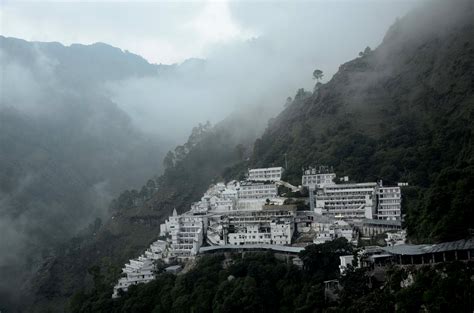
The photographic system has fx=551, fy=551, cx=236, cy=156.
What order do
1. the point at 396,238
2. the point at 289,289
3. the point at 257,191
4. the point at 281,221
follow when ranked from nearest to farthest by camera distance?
the point at 289,289, the point at 396,238, the point at 281,221, the point at 257,191

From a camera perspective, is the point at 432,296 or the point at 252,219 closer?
the point at 432,296

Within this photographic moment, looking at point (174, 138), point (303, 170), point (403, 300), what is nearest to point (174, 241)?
point (303, 170)

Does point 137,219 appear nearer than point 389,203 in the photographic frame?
No

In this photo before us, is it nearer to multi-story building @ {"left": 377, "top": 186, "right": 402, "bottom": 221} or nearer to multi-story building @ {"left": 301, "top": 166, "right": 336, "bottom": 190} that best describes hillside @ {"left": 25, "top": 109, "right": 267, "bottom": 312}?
multi-story building @ {"left": 301, "top": 166, "right": 336, "bottom": 190}

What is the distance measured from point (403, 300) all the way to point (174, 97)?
14447 cm

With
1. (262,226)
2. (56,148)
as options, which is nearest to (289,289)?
(262,226)

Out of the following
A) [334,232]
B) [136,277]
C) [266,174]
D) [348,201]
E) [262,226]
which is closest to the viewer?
[334,232]

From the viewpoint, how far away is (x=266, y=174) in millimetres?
61031

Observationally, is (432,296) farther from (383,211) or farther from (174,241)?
(174,241)

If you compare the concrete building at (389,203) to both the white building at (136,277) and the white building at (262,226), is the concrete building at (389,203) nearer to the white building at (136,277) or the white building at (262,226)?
the white building at (262,226)

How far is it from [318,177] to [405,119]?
15.3 meters

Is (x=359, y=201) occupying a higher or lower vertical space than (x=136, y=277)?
higher

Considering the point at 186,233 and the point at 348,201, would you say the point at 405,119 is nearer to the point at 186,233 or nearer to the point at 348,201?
the point at 348,201

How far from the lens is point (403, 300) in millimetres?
27766
